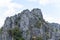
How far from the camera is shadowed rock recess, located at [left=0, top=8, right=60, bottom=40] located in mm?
69312

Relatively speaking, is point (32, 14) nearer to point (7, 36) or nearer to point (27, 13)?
point (27, 13)

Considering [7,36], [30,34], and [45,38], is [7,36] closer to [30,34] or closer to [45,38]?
[30,34]

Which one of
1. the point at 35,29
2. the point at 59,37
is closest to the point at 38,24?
the point at 35,29

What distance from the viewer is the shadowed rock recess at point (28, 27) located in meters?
69.3

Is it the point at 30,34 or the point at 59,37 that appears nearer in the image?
the point at 30,34

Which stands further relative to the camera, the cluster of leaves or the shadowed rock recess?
the shadowed rock recess

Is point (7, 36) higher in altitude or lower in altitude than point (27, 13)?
lower

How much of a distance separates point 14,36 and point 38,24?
9.06m

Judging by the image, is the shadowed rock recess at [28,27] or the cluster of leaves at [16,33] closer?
the cluster of leaves at [16,33]

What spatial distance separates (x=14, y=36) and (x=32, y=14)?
10599 millimetres

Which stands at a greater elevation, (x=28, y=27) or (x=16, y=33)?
(x=28, y=27)

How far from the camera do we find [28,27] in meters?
70.3

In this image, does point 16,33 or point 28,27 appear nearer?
point 16,33

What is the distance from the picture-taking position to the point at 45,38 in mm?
71062
